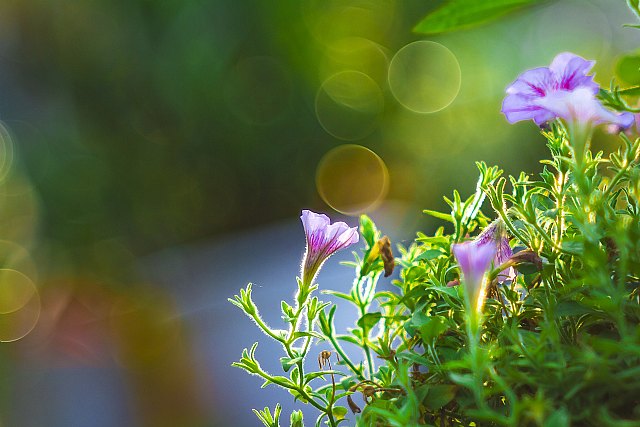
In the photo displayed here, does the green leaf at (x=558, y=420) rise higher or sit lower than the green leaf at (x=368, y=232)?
lower

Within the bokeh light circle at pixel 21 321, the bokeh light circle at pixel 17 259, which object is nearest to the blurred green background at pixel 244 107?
the bokeh light circle at pixel 17 259

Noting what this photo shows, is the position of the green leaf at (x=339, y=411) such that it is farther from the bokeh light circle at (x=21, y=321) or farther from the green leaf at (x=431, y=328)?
the bokeh light circle at (x=21, y=321)

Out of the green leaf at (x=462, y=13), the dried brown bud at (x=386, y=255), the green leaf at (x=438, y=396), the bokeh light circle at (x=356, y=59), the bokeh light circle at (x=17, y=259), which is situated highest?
the bokeh light circle at (x=356, y=59)

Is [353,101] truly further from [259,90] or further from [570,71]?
[570,71]

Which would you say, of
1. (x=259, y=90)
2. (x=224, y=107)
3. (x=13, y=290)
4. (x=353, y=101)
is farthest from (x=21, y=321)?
(x=353, y=101)

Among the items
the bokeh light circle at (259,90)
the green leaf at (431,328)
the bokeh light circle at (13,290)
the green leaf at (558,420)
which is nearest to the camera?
the green leaf at (558,420)
